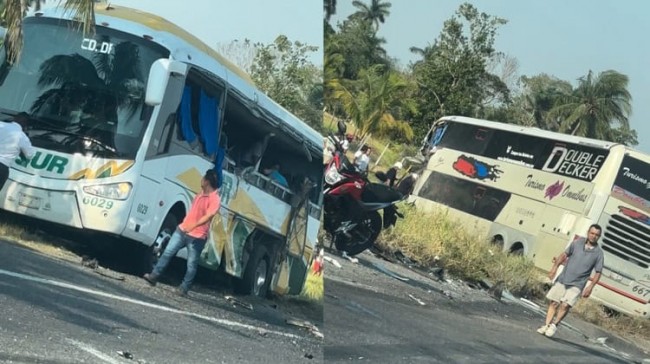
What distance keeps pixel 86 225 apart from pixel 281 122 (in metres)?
0.86

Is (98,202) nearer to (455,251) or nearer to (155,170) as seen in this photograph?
(155,170)

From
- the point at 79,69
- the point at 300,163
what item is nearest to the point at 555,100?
the point at 300,163

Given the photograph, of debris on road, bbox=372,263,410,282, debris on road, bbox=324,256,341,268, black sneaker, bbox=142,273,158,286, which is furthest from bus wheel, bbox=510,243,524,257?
black sneaker, bbox=142,273,158,286

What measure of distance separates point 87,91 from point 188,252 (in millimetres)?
610

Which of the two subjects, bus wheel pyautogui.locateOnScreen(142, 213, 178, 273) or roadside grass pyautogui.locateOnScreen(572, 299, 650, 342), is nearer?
roadside grass pyautogui.locateOnScreen(572, 299, 650, 342)

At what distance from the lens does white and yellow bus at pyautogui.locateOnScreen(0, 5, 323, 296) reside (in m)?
2.74

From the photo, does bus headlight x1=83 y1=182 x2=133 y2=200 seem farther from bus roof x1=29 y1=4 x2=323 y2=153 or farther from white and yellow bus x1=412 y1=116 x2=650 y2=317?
white and yellow bus x1=412 y1=116 x2=650 y2=317

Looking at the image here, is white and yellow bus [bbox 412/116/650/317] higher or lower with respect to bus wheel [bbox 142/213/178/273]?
higher

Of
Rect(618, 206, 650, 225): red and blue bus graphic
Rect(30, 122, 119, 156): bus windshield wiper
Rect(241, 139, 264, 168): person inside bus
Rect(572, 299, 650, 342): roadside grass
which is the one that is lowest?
Rect(30, 122, 119, 156): bus windshield wiper

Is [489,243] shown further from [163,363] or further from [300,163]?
[163,363]

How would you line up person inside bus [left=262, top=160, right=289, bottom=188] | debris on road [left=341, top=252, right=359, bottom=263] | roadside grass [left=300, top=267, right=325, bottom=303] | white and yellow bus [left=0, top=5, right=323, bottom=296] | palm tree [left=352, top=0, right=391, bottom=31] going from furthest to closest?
1. white and yellow bus [left=0, top=5, right=323, bottom=296]
2. person inside bus [left=262, top=160, right=289, bottom=188]
3. roadside grass [left=300, top=267, right=325, bottom=303]
4. debris on road [left=341, top=252, right=359, bottom=263]
5. palm tree [left=352, top=0, right=391, bottom=31]

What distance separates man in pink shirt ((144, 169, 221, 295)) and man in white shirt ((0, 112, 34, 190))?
1.75ft

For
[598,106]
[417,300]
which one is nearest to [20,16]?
[417,300]

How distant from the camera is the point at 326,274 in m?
1.75
